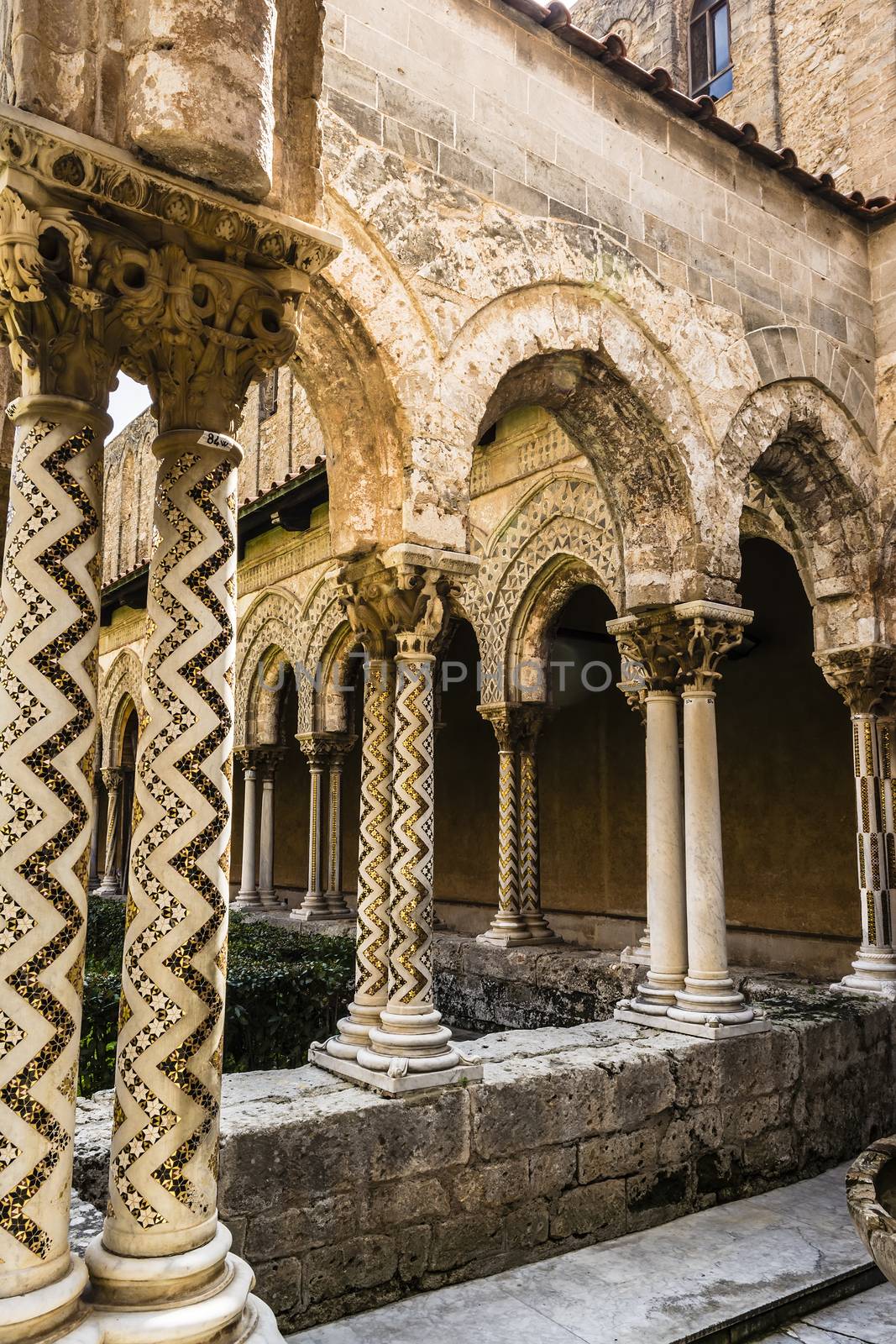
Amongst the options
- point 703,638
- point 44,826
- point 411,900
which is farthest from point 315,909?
point 44,826

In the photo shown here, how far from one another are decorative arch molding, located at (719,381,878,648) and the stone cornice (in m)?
4.43

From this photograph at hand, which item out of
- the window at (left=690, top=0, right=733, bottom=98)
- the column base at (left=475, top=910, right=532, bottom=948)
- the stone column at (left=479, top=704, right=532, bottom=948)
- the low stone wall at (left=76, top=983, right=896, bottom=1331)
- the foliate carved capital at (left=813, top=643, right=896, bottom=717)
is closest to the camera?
the low stone wall at (left=76, top=983, right=896, bottom=1331)

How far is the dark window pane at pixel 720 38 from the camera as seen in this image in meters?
11.0

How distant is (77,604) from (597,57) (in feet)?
15.8

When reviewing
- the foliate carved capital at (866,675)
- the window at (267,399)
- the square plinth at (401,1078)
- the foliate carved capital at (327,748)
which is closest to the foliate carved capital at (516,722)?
the foliate carved capital at (327,748)

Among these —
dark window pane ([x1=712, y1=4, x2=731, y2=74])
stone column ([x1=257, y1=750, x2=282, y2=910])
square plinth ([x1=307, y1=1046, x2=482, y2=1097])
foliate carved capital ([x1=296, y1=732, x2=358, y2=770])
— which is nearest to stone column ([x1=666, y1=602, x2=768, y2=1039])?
square plinth ([x1=307, y1=1046, x2=482, y2=1097])

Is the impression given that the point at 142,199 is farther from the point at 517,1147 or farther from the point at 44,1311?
the point at 517,1147

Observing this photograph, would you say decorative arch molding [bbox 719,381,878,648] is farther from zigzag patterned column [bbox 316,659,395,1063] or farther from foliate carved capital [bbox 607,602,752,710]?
zigzag patterned column [bbox 316,659,395,1063]

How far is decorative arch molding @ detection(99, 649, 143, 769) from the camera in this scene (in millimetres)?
17156

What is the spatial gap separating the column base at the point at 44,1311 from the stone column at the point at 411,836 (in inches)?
79.0

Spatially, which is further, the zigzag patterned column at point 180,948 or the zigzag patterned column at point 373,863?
the zigzag patterned column at point 373,863

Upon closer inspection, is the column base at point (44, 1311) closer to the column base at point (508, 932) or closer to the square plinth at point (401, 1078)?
the square plinth at point (401, 1078)

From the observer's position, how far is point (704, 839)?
18.1ft

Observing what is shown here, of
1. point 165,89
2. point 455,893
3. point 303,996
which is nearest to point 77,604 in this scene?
point 165,89
